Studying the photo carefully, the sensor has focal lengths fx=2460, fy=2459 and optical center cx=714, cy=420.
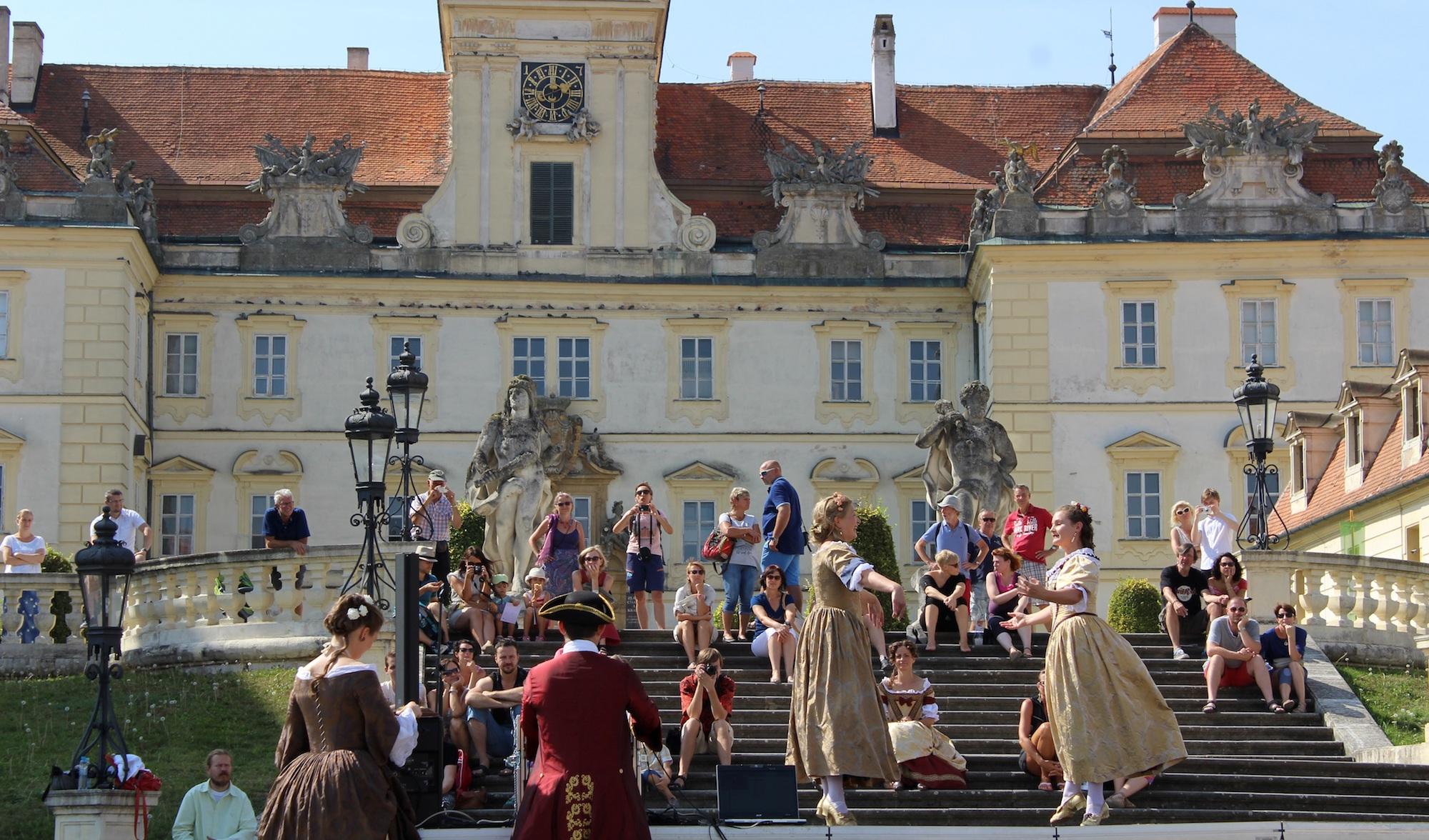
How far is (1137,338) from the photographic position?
40312 millimetres

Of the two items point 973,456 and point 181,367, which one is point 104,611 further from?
point 181,367

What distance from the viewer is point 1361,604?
2459cm

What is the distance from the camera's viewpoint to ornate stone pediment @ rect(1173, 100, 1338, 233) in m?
40.7

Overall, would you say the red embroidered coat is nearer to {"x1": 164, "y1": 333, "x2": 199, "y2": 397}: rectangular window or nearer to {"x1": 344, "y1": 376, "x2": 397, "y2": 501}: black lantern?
{"x1": 344, "y1": 376, "x2": 397, "y2": 501}: black lantern

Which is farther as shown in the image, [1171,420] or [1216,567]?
[1171,420]

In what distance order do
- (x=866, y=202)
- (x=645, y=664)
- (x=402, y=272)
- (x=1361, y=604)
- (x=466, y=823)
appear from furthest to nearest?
(x=866, y=202) < (x=402, y=272) < (x=1361, y=604) < (x=645, y=664) < (x=466, y=823)

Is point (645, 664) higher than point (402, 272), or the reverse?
point (402, 272)

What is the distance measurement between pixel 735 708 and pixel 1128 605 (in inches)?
270

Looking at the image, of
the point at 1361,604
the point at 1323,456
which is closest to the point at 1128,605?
the point at 1361,604

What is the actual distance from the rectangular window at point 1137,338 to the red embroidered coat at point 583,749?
92.4 feet

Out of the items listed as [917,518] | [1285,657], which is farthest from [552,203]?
[1285,657]

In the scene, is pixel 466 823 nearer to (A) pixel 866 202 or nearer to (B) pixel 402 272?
(B) pixel 402 272

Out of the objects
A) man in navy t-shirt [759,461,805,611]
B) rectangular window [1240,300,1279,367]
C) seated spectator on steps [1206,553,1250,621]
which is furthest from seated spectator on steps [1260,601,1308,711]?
rectangular window [1240,300,1279,367]

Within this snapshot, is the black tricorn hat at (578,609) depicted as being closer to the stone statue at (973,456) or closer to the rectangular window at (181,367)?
the stone statue at (973,456)
